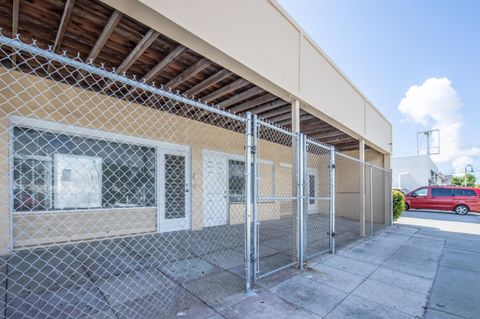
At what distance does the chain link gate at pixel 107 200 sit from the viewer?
2.82 m

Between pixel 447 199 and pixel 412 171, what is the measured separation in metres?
11.6

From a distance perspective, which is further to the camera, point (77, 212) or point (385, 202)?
point (385, 202)

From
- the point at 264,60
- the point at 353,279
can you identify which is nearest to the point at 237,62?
the point at 264,60

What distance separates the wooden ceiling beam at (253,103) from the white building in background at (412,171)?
23.5 metres

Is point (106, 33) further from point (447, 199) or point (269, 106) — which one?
point (447, 199)

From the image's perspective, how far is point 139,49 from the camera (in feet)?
10.8

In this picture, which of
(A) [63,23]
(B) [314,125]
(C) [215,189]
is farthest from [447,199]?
(A) [63,23]

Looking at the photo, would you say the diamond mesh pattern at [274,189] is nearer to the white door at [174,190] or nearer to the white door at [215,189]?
the white door at [215,189]

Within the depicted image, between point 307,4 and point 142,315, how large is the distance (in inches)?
282

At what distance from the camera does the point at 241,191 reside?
8.30 m

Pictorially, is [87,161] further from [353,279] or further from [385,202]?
[385,202]

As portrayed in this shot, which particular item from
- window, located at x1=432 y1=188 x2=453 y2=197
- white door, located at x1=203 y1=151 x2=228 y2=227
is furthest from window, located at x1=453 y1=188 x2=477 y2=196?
white door, located at x1=203 y1=151 x2=228 y2=227

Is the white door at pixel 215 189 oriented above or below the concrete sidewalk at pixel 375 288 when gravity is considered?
above

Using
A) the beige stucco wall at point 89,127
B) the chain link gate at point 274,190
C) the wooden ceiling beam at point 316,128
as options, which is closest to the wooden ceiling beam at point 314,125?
the wooden ceiling beam at point 316,128
